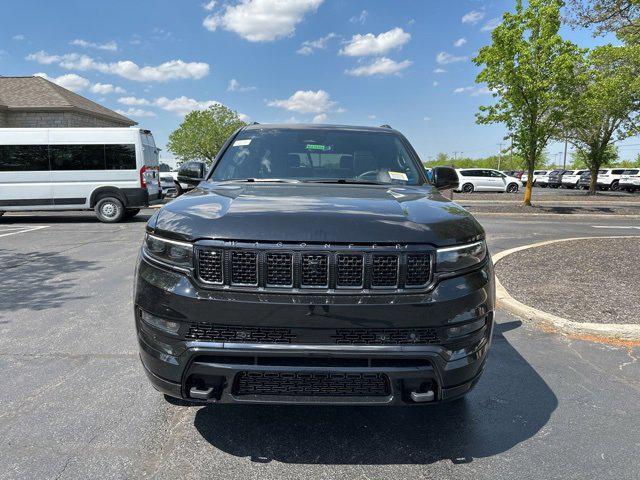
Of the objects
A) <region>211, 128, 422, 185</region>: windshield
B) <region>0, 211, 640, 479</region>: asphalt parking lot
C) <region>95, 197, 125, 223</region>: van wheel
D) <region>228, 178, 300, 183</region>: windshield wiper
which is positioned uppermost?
<region>211, 128, 422, 185</region>: windshield

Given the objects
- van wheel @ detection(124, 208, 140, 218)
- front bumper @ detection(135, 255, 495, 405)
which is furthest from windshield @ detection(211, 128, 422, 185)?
van wheel @ detection(124, 208, 140, 218)

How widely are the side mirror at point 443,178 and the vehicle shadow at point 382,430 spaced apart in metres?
1.61

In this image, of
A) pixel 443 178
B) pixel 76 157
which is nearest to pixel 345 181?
pixel 443 178

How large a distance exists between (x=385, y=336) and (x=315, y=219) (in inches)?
25.8

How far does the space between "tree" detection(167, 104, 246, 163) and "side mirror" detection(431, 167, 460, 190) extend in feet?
216

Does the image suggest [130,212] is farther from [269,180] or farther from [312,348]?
[312,348]

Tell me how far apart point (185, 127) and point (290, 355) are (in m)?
71.3

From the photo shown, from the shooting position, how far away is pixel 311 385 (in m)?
2.19

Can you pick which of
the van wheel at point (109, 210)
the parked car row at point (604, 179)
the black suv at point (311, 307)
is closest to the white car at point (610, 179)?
the parked car row at point (604, 179)

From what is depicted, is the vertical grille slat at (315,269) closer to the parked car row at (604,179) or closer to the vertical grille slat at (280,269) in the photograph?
the vertical grille slat at (280,269)

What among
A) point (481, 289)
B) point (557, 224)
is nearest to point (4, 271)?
point (481, 289)

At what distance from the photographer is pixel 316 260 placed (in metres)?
2.15

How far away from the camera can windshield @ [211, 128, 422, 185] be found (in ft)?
11.5

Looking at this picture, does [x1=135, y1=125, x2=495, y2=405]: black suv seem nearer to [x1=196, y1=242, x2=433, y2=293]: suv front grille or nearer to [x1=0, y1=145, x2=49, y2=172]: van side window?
[x1=196, y1=242, x2=433, y2=293]: suv front grille
